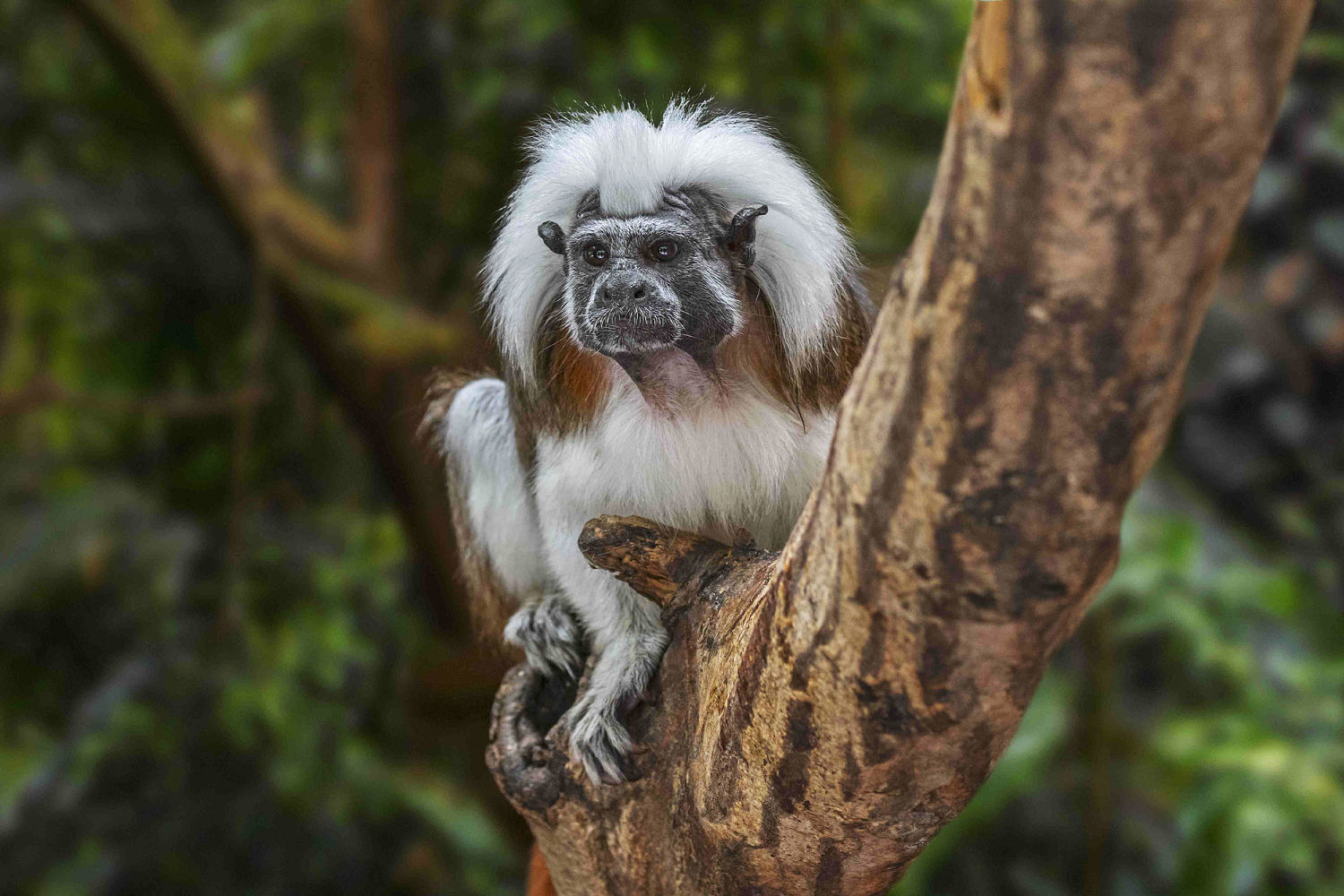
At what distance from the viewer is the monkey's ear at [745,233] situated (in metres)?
1.70

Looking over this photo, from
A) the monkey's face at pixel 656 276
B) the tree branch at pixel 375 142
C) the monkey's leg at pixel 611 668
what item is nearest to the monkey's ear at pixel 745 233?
the monkey's face at pixel 656 276

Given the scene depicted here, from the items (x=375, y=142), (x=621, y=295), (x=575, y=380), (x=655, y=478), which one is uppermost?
(x=375, y=142)

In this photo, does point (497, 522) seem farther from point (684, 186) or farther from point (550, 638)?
point (684, 186)

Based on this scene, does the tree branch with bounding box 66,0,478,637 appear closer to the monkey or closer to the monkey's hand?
the monkey

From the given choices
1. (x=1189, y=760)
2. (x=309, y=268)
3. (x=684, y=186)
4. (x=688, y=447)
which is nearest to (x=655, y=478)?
(x=688, y=447)

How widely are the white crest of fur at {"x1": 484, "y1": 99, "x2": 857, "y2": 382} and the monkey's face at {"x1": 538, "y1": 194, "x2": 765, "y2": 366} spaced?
35 millimetres

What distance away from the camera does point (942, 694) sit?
1058 millimetres

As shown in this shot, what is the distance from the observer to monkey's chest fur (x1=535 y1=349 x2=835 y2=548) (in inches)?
68.4

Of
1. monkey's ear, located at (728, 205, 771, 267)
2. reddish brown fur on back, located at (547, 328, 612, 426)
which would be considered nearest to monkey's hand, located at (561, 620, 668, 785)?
reddish brown fur on back, located at (547, 328, 612, 426)

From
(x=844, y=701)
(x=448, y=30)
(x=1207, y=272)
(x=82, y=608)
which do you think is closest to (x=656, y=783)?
(x=844, y=701)

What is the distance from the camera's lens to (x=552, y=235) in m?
1.74

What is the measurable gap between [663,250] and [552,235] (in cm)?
18

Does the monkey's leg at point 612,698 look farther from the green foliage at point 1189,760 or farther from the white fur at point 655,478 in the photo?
the green foliage at point 1189,760

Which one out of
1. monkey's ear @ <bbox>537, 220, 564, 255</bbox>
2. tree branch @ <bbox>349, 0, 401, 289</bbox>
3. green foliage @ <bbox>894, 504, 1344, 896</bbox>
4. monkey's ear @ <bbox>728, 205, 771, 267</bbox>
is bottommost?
green foliage @ <bbox>894, 504, 1344, 896</bbox>
